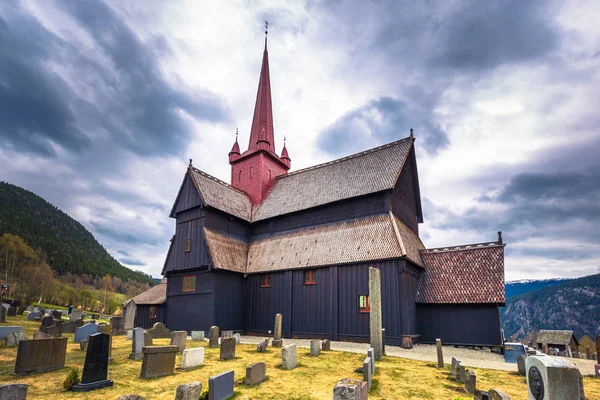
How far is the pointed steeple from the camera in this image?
105ft

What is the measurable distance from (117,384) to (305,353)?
7.75 meters

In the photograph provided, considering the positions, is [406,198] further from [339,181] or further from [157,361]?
[157,361]

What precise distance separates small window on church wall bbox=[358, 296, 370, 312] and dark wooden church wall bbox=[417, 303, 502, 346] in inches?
144

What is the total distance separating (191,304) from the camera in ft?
78.7

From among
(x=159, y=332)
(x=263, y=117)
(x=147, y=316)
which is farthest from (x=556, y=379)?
(x=263, y=117)

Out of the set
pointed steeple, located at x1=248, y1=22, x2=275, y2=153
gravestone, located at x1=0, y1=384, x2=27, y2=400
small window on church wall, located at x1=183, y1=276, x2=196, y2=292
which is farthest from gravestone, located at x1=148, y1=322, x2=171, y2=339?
pointed steeple, located at x1=248, y1=22, x2=275, y2=153

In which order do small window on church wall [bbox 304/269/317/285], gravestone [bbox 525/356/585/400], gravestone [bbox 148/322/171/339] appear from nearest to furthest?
1. gravestone [bbox 525/356/585/400]
2. gravestone [bbox 148/322/171/339]
3. small window on church wall [bbox 304/269/317/285]

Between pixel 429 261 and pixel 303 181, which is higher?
pixel 303 181

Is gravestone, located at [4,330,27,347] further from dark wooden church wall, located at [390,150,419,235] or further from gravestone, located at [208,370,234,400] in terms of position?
dark wooden church wall, located at [390,150,419,235]

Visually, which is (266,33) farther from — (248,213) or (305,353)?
(305,353)

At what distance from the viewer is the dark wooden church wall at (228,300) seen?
22812 mm

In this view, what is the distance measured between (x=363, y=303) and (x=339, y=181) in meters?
9.31

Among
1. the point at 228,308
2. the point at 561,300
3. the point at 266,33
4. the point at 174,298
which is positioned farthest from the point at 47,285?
the point at 561,300

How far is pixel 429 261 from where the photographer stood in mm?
22188
